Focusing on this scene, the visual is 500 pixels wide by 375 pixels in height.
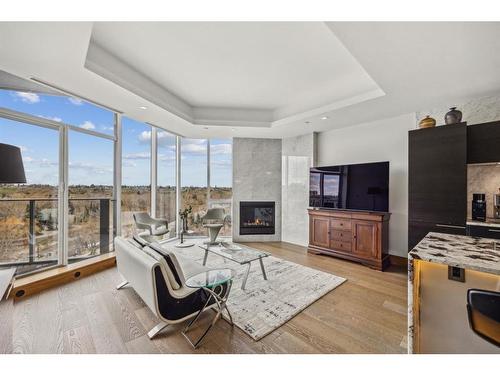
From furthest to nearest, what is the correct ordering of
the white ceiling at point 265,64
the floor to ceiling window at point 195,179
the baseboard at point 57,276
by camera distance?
A: the floor to ceiling window at point 195,179 < the baseboard at point 57,276 < the white ceiling at point 265,64

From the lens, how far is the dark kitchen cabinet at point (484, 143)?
2.50 meters

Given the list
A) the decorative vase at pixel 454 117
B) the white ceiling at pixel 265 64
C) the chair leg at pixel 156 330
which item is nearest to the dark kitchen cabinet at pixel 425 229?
the decorative vase at pixel 454 117

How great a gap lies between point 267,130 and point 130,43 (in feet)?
9.13

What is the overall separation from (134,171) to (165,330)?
326 cm

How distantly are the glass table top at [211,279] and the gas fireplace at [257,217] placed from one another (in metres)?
3.02

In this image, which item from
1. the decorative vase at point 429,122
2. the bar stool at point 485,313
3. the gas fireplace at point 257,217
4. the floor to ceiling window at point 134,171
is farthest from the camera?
the gas fireplace at point 257,217

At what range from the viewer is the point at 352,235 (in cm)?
365

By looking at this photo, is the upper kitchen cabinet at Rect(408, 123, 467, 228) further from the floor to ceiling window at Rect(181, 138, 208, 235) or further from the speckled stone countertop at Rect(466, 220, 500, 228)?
the floor to ceiling window at Rect(181, 138, 208, 235)

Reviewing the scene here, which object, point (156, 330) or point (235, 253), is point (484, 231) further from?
point (156, 330)

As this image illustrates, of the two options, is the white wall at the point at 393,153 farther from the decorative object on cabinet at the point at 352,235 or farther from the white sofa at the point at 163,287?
the white sofa at the point at 163,287

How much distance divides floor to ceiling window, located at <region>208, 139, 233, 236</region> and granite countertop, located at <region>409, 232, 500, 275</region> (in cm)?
424

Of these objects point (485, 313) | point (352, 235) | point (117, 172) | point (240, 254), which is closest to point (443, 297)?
point (485, 313)

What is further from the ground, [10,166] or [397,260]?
[10,166]
